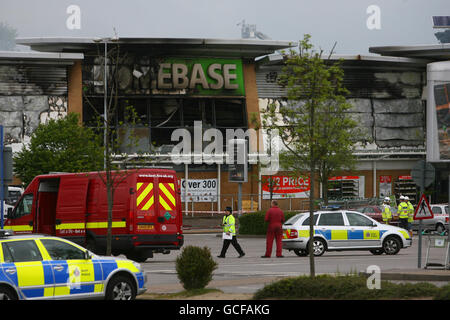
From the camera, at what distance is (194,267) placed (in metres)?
15.7

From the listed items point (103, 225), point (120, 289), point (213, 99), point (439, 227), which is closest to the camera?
point (120, 289)

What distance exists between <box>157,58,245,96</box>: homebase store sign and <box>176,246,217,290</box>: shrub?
1515 inches

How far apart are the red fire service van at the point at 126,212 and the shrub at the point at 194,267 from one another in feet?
27.5

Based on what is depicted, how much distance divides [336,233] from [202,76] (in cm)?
2821

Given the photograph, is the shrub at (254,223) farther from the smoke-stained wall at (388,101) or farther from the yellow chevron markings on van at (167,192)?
the smoke-stained wall at (388,101)

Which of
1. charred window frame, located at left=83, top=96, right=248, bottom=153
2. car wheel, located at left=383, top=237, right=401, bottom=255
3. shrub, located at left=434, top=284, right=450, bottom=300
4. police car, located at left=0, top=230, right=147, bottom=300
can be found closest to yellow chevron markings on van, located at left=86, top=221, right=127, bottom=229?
car wheel, located at left=383, top=237, right=401, bottom=255

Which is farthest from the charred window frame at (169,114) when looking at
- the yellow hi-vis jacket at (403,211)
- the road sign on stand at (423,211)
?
the road sign on stand at (423,211)

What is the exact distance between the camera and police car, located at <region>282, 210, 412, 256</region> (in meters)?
27.3

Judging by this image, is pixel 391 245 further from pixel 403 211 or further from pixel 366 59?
pixel 366 59

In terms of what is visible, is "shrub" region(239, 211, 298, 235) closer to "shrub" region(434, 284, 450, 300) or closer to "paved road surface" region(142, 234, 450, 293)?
"paved road surface" region(142, 234, 450, 293)

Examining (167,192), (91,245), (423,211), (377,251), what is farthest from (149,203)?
(377,251)

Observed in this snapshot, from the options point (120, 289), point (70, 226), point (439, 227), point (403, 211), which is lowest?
point (439, 227)
